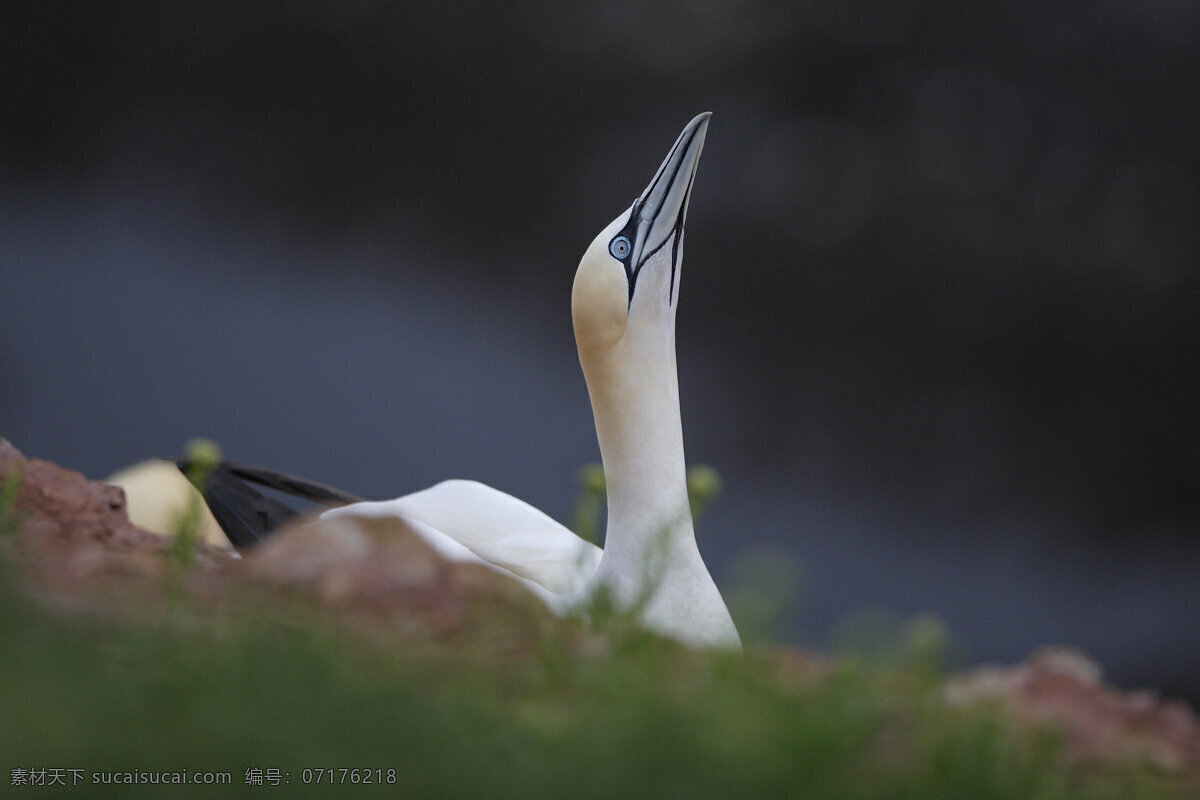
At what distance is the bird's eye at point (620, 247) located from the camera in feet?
8.00

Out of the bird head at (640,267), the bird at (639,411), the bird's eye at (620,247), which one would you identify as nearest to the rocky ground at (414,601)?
the bird at (639,411)

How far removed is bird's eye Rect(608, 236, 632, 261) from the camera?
8.00ft

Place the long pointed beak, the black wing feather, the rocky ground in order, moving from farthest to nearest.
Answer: the black wing feather
the long pointed beak
the rocky ground

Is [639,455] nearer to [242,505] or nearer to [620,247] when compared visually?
[620,247]

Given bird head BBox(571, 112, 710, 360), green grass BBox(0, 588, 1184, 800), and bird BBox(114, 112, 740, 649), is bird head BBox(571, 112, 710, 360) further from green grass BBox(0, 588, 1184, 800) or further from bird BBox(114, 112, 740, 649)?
green grass BBox(0, 588, 1184, 800)

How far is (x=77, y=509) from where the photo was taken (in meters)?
1.83

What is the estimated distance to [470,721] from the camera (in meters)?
0.94

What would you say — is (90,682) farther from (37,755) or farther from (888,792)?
(888,792)

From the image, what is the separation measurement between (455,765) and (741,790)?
20 cm

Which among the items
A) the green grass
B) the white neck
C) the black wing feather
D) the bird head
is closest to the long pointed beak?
the bird head

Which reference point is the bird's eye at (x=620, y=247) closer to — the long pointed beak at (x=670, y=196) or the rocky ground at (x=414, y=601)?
the long pointed beak at (x=670, y=196)

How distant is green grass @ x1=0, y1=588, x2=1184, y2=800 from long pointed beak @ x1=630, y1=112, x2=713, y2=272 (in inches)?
58.5

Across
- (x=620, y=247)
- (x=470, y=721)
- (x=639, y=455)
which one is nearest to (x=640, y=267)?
(x=620, y=247)

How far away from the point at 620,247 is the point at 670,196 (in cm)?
22
